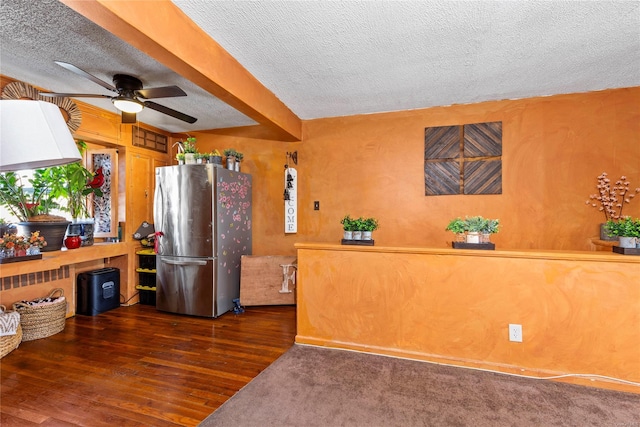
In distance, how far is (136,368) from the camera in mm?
2473

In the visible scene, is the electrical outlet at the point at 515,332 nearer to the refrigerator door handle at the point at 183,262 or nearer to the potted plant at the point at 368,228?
the potted plant at the point at 368,228

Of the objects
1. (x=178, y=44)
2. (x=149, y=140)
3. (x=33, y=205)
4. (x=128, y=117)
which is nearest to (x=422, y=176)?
(x=178, y=44)

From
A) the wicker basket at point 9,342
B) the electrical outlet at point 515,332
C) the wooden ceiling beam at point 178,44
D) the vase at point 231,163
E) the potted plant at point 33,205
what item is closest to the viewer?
the wooden ceiling beam at point 178,44

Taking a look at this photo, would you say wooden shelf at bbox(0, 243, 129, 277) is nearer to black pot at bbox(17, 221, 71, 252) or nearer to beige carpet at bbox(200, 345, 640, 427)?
black pot at bbox(17, 221, 71, 252)

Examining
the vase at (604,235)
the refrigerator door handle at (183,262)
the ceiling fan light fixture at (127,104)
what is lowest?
the refrigerator door handle at (183,262)

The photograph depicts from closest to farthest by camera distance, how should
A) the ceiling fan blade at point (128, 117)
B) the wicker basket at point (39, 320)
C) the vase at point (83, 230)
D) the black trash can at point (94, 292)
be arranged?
the ceiling fan blade at point (128, 117) < the wicker basket at point (39, 320) < the vase at point (83, 230) < the black trash can at point (94, 292)

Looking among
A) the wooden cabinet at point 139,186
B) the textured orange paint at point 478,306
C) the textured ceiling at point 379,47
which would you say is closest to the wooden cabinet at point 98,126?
the wooden cabinet at point 139,186

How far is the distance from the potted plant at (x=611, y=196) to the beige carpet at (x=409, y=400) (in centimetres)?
174

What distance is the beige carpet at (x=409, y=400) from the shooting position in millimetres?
Answer: 1865

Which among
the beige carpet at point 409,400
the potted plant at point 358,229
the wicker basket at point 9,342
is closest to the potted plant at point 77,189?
the wicker basket at point 9,342

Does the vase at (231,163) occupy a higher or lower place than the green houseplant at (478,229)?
higher

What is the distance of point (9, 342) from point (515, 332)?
4257 mm

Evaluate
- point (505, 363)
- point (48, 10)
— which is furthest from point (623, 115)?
point (48, 10)

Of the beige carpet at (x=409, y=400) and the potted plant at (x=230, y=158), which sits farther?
the potted plant at (x=230, y=158)
